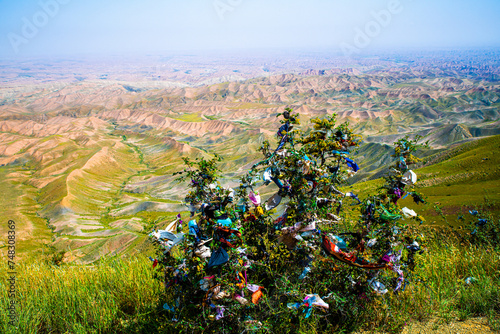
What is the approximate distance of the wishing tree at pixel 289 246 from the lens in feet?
9.55

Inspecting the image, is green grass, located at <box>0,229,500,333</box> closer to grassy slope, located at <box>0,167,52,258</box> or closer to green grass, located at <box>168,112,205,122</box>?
grassy slope, located at <box>0,167,52,258</box>

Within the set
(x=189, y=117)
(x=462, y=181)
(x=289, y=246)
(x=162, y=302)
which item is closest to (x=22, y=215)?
(x=162, y=302)

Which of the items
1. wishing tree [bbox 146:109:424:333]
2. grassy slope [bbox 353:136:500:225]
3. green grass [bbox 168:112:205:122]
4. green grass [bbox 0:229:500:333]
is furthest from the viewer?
green grass [bbox 168:112:205:122]

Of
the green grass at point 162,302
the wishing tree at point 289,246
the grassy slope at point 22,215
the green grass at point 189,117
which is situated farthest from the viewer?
the green grass at point 189,117

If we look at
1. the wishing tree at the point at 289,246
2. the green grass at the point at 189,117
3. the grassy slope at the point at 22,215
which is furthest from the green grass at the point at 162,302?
the green grass at the point at 189,117

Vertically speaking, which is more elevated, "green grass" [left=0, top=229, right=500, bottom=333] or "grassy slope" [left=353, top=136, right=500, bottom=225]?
"green grass" [left=0, top=229, right=500, bottom=333]

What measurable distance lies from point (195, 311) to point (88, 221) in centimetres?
7679

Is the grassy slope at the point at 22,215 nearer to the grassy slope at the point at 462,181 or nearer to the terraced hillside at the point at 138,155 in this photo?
the terraced hillside at the point at 138,155

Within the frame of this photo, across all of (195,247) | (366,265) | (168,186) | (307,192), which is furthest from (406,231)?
(168,186)

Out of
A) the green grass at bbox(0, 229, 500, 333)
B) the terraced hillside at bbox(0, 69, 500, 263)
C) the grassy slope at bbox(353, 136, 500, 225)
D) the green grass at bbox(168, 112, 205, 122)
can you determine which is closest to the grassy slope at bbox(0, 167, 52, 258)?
the terraced hillside at bbox(0, 69, 500, 263)

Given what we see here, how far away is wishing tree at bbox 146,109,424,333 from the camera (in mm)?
2910

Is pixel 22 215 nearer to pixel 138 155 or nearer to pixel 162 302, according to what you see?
pixel 138 155

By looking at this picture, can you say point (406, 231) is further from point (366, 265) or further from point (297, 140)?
point (297, 140)

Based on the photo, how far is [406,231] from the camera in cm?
344
